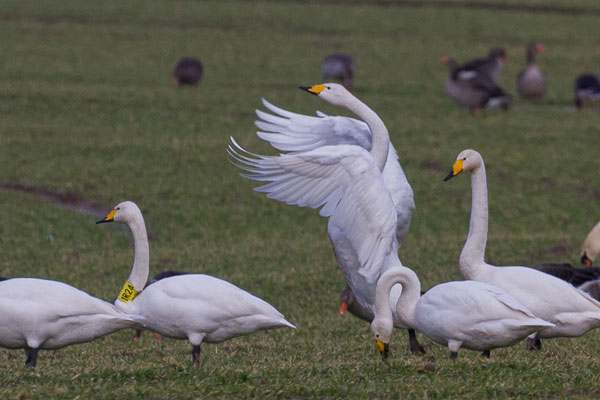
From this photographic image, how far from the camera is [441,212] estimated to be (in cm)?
1523

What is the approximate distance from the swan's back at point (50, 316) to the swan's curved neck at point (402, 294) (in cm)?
Answer: 166

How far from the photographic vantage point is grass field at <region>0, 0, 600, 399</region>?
637 centimetres

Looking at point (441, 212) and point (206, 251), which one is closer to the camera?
point (206, 251)

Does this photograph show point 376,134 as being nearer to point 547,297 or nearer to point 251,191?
point 547,297

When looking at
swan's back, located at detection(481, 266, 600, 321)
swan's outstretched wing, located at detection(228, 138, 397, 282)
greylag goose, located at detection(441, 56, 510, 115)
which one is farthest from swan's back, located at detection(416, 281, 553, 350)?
greylag goose, located at detection(441, 56, 510, 115)

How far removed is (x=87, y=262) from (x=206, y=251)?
142 centimetres

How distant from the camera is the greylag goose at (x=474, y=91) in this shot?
22547mm

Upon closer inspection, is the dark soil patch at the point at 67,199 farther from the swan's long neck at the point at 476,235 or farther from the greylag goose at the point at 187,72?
the greylag goose at the point at 187,72

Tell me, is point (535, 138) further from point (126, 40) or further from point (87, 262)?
point (126, 40)

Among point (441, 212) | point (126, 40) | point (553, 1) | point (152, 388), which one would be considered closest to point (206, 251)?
point (441, 212)

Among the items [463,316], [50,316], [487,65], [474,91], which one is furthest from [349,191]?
[487,65]

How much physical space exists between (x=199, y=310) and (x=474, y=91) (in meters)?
16.5

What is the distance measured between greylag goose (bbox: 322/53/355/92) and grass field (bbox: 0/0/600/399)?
55 centimetres

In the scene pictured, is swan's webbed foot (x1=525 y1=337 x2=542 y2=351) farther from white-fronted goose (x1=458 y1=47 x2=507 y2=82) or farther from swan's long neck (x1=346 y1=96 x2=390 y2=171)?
white-fronted goose (x1=458 y1=47 x2=507 y2=82)
